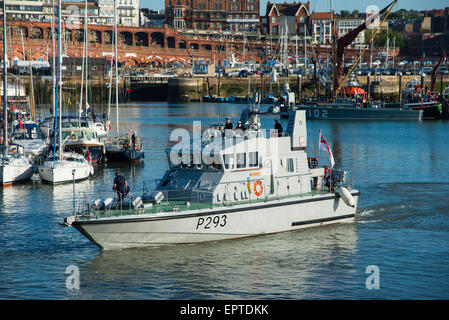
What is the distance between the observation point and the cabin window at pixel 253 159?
2936 centimetres

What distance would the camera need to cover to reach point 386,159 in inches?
2318

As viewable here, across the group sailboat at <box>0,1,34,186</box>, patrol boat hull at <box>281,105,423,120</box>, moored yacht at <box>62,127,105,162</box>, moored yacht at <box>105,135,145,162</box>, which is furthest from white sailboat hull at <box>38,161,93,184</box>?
patrol boat hull at <box>281,105,423,120</box>

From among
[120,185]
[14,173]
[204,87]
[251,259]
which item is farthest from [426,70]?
[251,259]

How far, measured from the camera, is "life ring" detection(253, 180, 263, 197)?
2914 centimetres

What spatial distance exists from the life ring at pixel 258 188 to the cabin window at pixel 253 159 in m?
0.77

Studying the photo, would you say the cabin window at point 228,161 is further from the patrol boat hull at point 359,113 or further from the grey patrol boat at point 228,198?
the patrol boat hull at point 359,113

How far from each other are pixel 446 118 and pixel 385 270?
86.3m

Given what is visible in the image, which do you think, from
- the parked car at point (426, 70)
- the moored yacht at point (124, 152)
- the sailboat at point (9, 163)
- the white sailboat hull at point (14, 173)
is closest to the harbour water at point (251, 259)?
the white sailboat hull at point (14, 173)

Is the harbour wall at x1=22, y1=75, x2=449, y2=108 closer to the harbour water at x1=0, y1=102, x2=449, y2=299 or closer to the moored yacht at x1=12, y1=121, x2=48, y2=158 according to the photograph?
the moored yacht at x1=12, y1=121, x2=48, y2=158

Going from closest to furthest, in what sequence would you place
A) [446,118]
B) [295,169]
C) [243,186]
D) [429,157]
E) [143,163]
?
[243,186]
[295,169]
[143,163]
[429,157]
[446,118]

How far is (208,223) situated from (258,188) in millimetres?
3138
